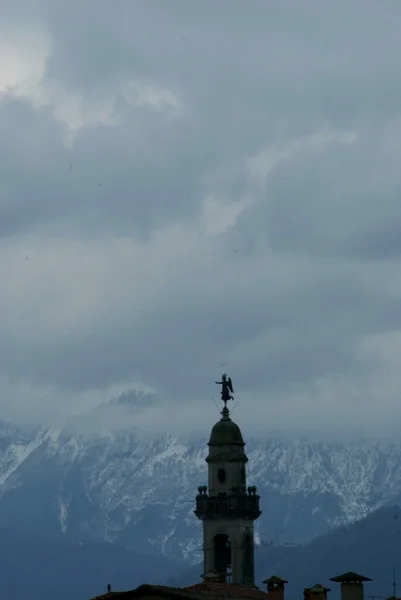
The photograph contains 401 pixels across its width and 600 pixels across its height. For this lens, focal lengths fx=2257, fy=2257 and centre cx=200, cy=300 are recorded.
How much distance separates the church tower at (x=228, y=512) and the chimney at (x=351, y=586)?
19.5 m

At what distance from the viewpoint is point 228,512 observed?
399 feet

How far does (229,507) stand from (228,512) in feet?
1.05

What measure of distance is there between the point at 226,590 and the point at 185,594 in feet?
54.2

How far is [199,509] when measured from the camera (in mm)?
121938

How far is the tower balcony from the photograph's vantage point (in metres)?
121

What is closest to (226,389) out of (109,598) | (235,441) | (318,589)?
(235,441)

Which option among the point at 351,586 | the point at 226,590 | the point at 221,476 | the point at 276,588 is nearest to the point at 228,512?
the point at 221,476

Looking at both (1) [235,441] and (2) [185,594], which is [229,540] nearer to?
(1) [235,441]

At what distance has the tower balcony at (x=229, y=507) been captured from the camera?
121 m

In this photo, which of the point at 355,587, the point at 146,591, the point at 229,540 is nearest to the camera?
the point at 146,591

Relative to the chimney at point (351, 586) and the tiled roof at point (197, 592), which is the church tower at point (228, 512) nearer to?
the tiled roof at point (197, 592)

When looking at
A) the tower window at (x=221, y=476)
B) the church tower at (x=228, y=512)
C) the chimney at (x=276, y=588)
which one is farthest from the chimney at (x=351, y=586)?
the tower window at (x=221, y=476)

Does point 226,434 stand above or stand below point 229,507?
above

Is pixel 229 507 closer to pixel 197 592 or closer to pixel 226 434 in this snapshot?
pixel 226 434
